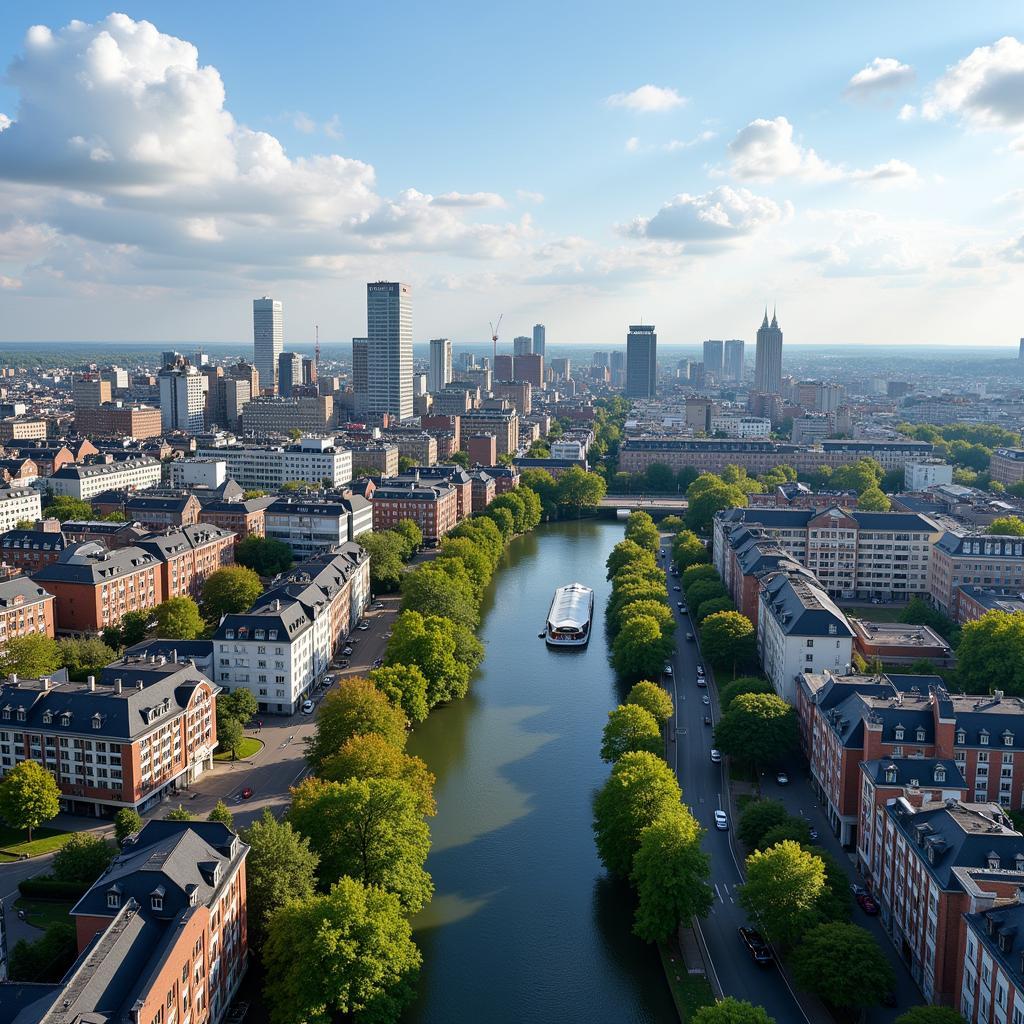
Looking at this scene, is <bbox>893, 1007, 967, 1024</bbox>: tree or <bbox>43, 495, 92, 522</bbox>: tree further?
<bbox>43, 495, 92, 522</bbox>: tree

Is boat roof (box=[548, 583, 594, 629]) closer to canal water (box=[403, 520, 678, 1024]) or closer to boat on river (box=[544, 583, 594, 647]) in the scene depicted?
boat on river (box=[544, 583, 594, 647])

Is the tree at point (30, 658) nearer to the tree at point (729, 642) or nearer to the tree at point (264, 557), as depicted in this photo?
the tree at point (264, 557)

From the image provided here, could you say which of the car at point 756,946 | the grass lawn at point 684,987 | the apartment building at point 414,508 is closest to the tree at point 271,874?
the grass lawn at point 684,987

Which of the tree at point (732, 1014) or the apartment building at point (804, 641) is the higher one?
the apartment building at point (804, 641)

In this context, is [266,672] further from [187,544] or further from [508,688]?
[187,544]

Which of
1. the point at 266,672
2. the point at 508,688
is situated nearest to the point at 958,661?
the point at 508,688

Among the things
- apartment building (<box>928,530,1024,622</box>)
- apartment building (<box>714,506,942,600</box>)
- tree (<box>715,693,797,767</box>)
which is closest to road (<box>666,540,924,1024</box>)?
tree (<box>715,693,797,767</box>)
